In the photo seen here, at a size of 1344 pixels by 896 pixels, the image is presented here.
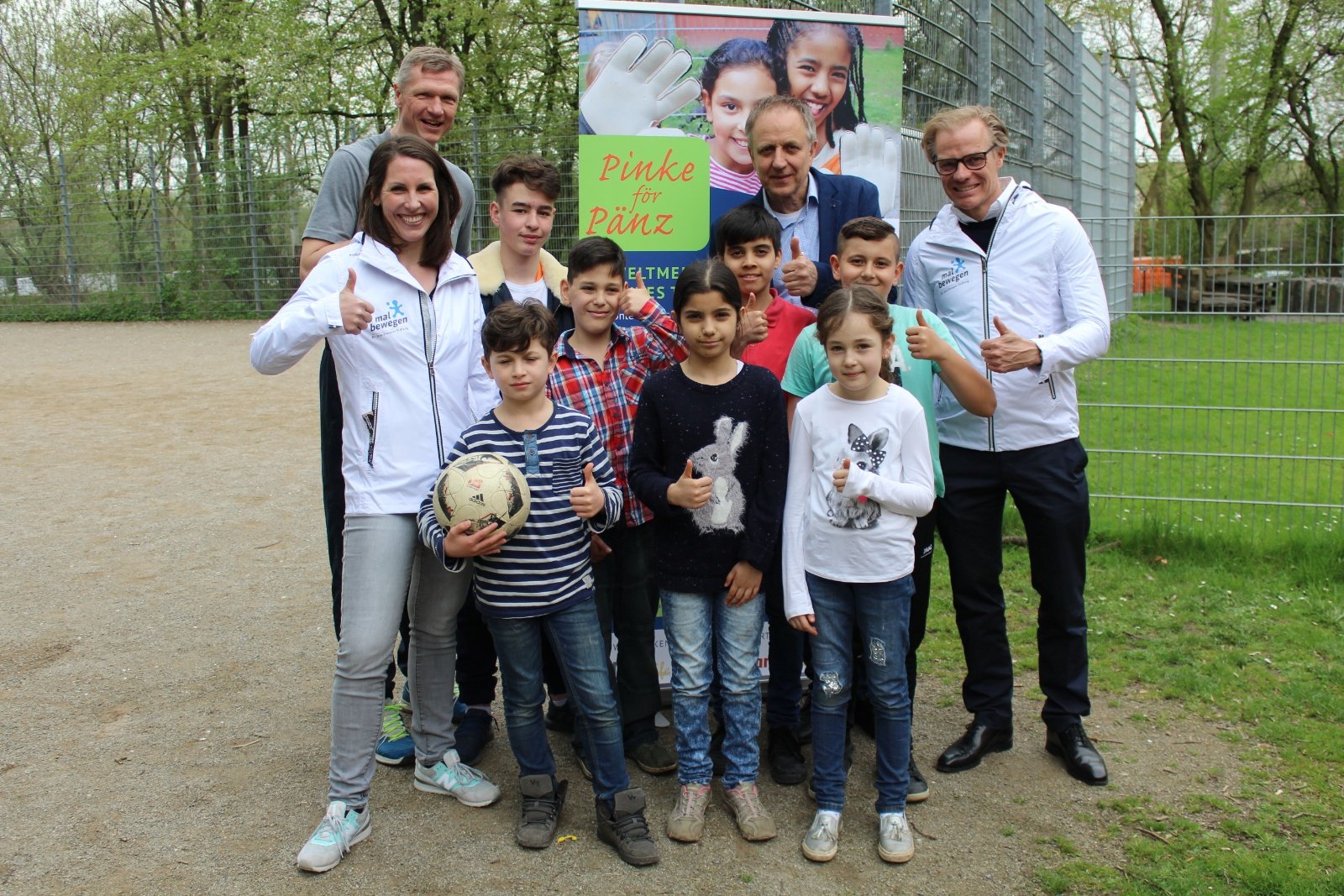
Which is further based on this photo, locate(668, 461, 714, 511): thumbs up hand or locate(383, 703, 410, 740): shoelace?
locate(383, 703, 410, 740): shoelace

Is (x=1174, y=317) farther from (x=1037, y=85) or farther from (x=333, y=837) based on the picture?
(x=333, y=837)

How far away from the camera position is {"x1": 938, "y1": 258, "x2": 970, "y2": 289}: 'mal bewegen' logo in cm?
371

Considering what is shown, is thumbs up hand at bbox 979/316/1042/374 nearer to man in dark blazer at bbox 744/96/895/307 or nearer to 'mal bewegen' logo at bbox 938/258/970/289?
'mal bewegen' logo at bbox 938/258/970/289

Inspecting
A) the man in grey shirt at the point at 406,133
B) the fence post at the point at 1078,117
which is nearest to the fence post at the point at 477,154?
the fence post at the point at 1078,117

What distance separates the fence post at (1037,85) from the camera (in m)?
8.48

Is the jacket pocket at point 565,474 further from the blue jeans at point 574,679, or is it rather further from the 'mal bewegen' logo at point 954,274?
the 'mal bewegen' logo at point 954,274

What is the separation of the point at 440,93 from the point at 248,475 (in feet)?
17.5

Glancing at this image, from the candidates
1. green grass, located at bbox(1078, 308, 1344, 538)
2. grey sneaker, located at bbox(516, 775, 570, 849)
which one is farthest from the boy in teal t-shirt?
green grass, located at bbox(1078, 308, 1344, 538)

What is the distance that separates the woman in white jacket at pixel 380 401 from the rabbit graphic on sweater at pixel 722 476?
2.22ft

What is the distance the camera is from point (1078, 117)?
11.0m

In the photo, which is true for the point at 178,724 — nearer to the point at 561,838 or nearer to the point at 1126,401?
the point at 561,838

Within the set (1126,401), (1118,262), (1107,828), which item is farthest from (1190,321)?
(1107,828)

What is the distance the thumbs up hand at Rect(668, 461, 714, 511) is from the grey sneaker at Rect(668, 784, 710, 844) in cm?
94

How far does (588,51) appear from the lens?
4145 mm
